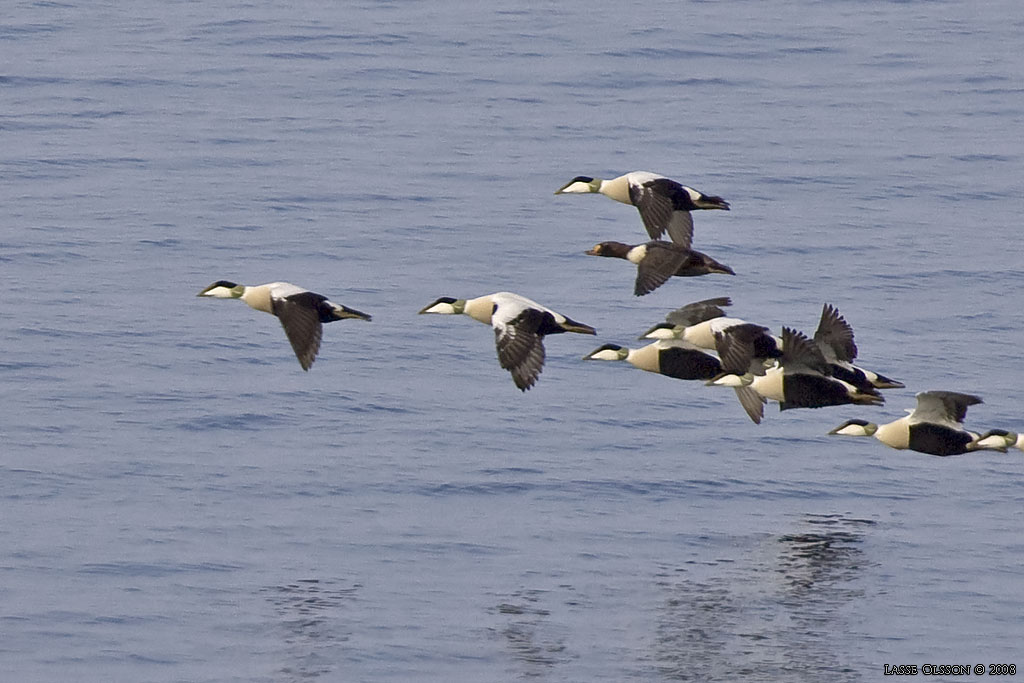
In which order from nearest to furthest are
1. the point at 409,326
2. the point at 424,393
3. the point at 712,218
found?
the point at 424,393 < the point at 409,326 < the point at 712,218

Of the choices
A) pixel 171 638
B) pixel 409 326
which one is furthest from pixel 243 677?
pixel 409 326

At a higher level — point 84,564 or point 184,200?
point 184,200

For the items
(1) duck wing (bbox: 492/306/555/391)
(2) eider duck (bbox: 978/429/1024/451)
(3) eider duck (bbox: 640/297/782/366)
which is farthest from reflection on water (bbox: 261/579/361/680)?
(2) eider duck (bbox: 978/429/1024/451)

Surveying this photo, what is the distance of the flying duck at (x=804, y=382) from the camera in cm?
2389

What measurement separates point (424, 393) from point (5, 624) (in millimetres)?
10461

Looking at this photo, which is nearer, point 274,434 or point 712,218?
point 274,434

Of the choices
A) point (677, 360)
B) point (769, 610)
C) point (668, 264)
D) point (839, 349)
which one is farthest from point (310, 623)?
point (839, 349)

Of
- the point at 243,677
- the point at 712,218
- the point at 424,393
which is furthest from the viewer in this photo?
the point at 712,218

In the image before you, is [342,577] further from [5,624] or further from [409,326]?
[409,326]

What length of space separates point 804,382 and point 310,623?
7792 millimetres

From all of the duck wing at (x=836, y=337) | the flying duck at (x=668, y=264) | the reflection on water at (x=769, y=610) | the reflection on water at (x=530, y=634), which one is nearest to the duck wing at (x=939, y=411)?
the duck wing at (x=836, y=337)

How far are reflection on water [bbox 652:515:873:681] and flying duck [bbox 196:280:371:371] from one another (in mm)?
6849

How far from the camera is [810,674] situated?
88.2 feet

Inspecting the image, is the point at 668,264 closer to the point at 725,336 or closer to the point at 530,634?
the point at 725,336
